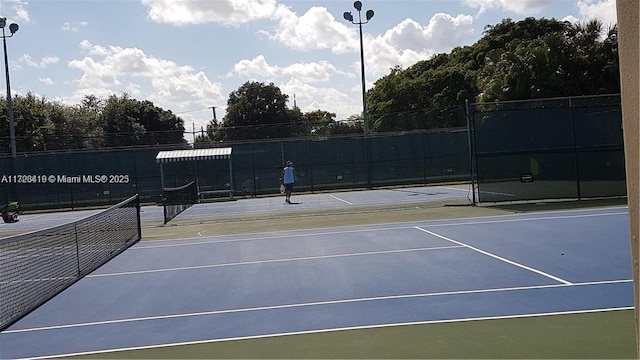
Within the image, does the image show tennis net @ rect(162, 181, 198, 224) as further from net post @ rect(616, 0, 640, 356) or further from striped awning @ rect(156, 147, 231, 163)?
net post @ rect(616, 0, 640, 356)

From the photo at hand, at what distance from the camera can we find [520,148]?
1794 cm

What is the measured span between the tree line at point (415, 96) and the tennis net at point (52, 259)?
19.4 metres

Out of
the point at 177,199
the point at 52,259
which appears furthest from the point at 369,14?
the point at 52,259

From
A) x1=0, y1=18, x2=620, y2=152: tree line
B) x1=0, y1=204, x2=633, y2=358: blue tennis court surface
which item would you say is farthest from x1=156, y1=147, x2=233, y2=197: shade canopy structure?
x1=0, y1=204, x2=633, y2=358: blue tennis court surface

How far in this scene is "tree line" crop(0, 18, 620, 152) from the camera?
26.8 m

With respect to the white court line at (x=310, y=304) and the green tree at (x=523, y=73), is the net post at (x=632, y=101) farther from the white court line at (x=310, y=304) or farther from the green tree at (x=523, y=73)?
the green tree at (x=523, y=73)

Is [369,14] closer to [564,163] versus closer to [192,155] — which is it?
[192,155]

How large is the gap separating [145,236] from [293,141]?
16.0m

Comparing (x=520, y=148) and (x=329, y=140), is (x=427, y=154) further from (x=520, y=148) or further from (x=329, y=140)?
(x=520, y=148)

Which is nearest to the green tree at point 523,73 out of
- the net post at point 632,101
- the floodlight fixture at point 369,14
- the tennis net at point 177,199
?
the floodlight fixture at point 369,14

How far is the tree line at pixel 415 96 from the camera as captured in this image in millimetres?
26844

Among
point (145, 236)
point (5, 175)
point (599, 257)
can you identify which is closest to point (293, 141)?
point (5, 175)

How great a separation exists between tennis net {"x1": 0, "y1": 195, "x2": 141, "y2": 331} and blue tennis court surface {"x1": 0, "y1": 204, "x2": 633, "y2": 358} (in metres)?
0.32

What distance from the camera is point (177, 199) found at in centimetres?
2272
